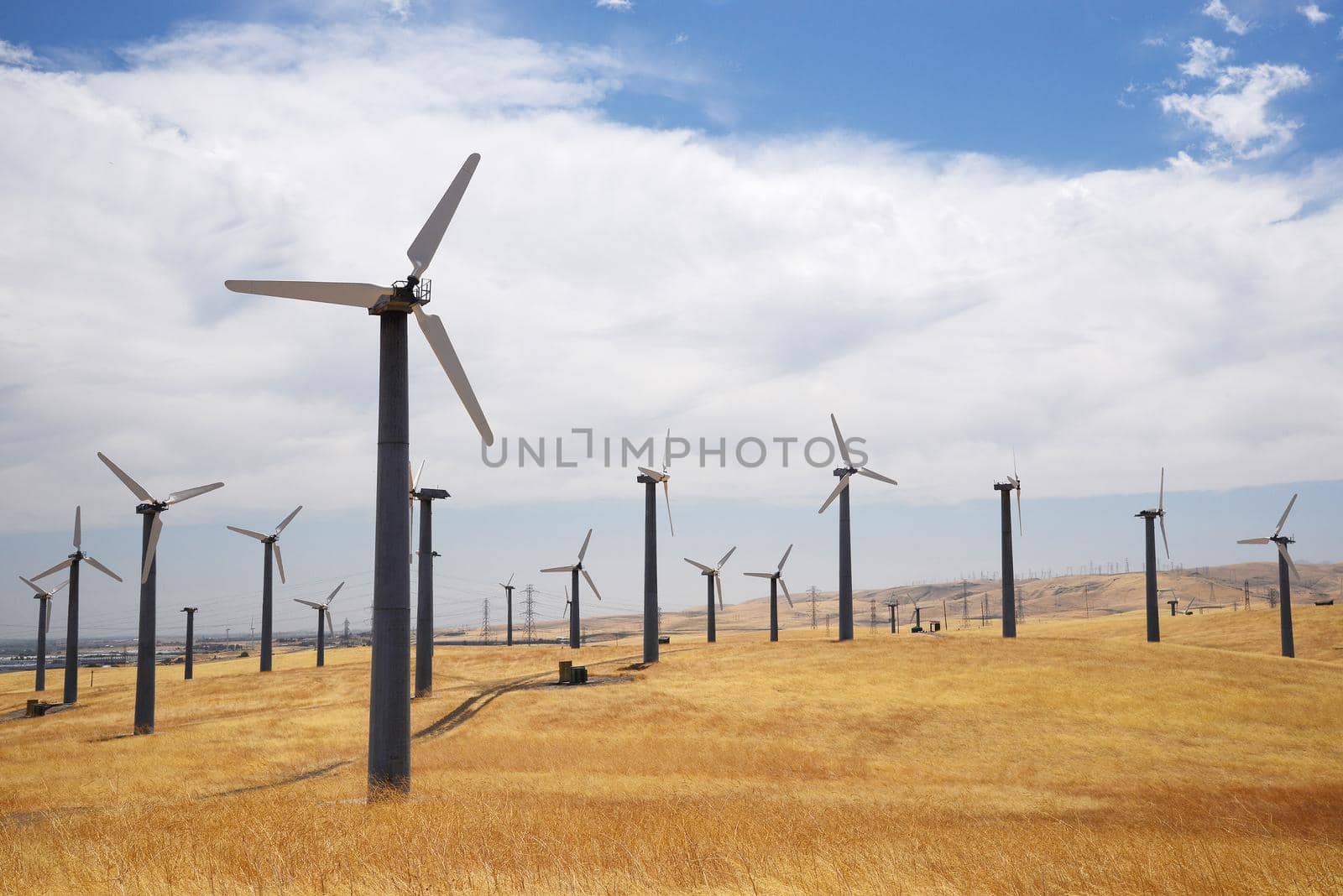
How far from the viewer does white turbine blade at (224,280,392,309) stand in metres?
27.0

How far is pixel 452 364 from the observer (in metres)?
28.0

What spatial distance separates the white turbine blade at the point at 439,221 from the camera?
2756 centimetres

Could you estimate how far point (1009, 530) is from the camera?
291ft

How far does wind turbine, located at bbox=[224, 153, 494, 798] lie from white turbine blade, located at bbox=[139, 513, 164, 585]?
100 feet

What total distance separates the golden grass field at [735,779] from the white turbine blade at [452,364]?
10531 millimetres

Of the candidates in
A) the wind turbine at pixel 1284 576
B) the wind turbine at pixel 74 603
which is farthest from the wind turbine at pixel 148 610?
the wind turbine at pixel 1284 576

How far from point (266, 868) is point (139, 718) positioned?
42968 mm

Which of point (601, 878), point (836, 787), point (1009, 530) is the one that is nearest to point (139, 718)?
point (836, 787)

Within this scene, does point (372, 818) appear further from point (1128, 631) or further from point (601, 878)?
point (1128, 631)

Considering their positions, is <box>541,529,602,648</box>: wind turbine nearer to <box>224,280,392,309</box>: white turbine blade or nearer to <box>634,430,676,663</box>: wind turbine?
<box>634,430,676,663</box>: wind turbine

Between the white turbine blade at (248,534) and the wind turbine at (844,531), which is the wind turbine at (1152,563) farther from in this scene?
the white turbine blade at (248,534)

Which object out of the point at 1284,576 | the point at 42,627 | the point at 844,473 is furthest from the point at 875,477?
the point at 42,627

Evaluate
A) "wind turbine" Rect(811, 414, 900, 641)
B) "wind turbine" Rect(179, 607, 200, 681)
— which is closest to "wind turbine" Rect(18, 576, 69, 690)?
"wind turbine" Rect(179, 607, 200, 681)

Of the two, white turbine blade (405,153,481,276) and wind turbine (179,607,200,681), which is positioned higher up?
white turbine blade (405,153,481,276)
